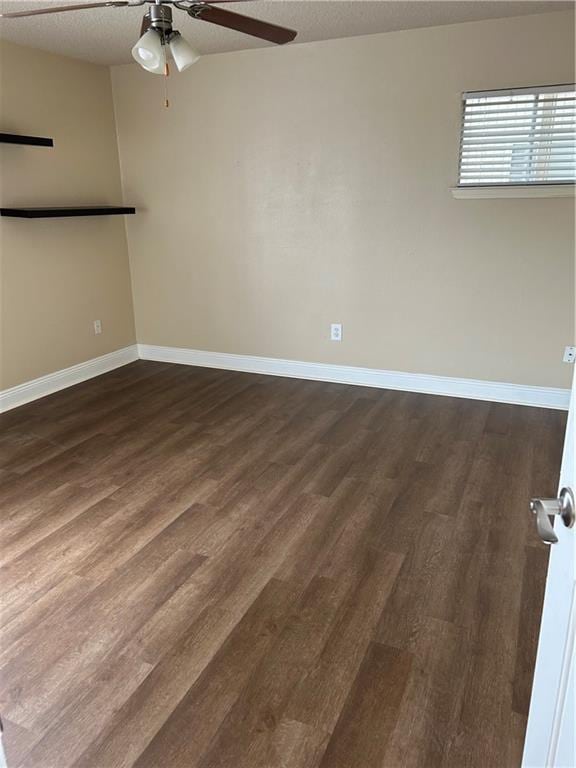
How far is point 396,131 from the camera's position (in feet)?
11.5

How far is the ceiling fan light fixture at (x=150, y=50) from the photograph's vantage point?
1.85 meters

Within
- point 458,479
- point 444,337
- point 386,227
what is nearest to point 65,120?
point 386,227

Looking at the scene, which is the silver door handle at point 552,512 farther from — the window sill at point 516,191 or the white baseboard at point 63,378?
the white baseboard at point 63,378

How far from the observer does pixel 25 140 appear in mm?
3344

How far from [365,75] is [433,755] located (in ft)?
11.8

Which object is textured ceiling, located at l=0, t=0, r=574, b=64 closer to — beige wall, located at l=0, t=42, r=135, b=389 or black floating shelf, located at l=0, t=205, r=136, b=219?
beige wall, located at l=0, t=42, r=135, b=389

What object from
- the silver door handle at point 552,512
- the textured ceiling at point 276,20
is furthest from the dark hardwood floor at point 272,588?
the textured ceiling at point 276,20

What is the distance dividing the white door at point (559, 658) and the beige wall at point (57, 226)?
3642mm

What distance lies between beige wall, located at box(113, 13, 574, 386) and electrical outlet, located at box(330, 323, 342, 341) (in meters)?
0.06

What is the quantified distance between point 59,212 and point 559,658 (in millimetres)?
3736

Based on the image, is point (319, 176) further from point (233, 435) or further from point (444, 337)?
point (233, 435)

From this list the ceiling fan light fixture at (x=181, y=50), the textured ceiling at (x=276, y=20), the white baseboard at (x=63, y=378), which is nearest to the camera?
the ceiling fan light fixture at (x=181, y=50)

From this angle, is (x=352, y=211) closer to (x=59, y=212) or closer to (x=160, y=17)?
(x=59, y=212)

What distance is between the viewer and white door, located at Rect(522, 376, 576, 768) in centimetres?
81
